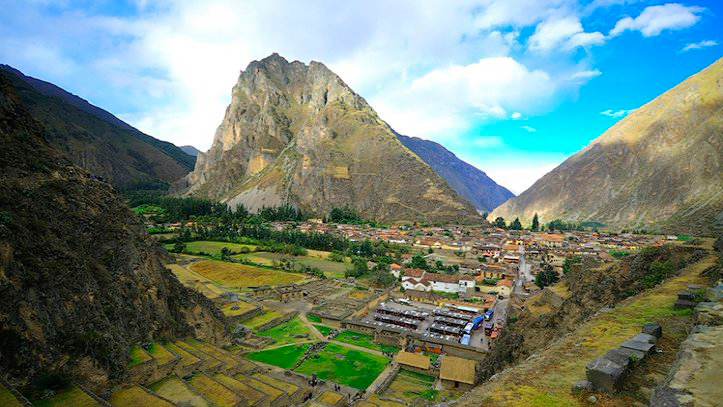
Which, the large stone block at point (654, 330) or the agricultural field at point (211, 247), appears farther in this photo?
the agricultural field at point (211, 247)

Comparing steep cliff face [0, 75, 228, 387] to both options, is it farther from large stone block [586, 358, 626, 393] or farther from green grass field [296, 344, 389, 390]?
large stone block [586, 358, 626, 393]

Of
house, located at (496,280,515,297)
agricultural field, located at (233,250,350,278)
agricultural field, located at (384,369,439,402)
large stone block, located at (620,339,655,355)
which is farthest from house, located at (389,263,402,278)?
large stone block, located at (620,339,655,355)

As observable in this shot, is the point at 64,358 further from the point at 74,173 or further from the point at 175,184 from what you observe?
the point at 175,184

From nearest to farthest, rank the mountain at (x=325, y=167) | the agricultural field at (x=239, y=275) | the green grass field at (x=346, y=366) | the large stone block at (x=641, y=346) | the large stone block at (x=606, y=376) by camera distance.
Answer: the large stone block at (x=606, y=376) < the large stone block at (x=641, y=346) < the green grass field at (x=346, y=366) < the agricultural field at (x=239, y=275) < the mountain at (x=325, y=167)

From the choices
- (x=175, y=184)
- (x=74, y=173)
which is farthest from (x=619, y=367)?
(x=175, y=184)

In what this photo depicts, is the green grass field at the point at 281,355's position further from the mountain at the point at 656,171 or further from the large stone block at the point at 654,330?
the mountain at the point at 656,171

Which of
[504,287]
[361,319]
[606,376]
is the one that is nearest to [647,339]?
[606,376]

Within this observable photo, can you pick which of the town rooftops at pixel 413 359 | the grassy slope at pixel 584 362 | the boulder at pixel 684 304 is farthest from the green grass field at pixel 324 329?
the boulder at pixel 684 304
